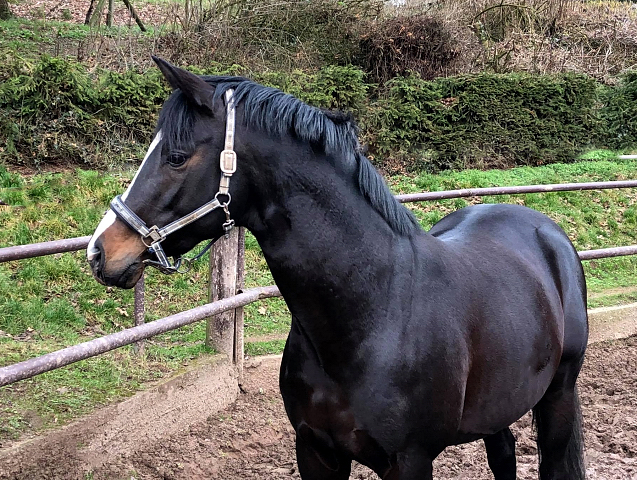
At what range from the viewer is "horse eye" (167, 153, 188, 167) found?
6.03 feet

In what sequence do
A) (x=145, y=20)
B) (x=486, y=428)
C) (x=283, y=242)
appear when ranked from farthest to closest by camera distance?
(x=145, y=20) → (x=486, y=428) → (x=283, y=242)

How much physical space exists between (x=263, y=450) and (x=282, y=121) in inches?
98.0

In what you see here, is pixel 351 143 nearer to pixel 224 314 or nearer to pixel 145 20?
pixel 224 314

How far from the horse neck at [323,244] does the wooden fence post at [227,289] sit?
208 cm

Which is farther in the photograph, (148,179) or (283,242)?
(283,242)

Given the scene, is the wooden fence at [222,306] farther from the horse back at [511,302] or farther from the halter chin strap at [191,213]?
the halter chin strap at [191,213]

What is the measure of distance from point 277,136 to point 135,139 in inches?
226

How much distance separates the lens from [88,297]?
15.8 ft

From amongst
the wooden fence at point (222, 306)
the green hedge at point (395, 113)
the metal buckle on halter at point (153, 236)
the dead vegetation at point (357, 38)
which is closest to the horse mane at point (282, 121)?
the metal buckle on halter at point (153, 236)

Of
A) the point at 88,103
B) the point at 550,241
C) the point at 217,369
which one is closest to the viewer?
the point at 550,241

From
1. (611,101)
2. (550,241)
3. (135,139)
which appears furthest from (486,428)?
(611,101)

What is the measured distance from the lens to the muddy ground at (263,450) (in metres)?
3.41

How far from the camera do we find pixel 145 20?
42.4 feet

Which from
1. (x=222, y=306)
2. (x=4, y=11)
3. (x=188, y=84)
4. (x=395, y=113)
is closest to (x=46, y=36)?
(x=4, y=11)
